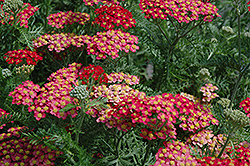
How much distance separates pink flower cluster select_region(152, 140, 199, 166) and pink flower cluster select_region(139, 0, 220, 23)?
1114 mm

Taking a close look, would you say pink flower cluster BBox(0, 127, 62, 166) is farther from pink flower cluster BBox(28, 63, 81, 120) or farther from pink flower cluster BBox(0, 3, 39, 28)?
pink flower cluster BBox(0, 3, 39, 28)

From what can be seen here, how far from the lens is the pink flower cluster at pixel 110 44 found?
6.86 ft

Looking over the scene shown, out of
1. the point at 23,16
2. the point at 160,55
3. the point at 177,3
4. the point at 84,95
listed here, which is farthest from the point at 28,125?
the point at 177,3

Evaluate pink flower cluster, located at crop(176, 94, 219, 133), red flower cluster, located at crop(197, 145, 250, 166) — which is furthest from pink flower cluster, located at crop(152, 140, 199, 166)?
pink flower cluster, located at crop(176, 94, 219, 133)

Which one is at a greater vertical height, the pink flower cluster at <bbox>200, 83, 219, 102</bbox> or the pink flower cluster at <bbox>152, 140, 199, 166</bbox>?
the pink flower cluster at <bbox>200, 83, 219, 102</bbox>

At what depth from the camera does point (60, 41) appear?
2.30 metres

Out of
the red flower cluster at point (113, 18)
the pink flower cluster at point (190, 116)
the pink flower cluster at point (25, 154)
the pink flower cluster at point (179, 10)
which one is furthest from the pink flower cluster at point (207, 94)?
the pink flower cluster at point (25, 154)

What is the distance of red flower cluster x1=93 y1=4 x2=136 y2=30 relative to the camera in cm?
226

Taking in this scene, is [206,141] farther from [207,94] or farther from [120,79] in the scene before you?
[120,79]

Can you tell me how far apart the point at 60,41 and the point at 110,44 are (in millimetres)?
515

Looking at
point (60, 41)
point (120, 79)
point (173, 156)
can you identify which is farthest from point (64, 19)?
point (173, 156)

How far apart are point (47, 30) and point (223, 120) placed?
2051 millimetres

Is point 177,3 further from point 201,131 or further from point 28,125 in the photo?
point 28,125

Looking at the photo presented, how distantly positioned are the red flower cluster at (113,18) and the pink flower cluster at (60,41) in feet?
0.65
